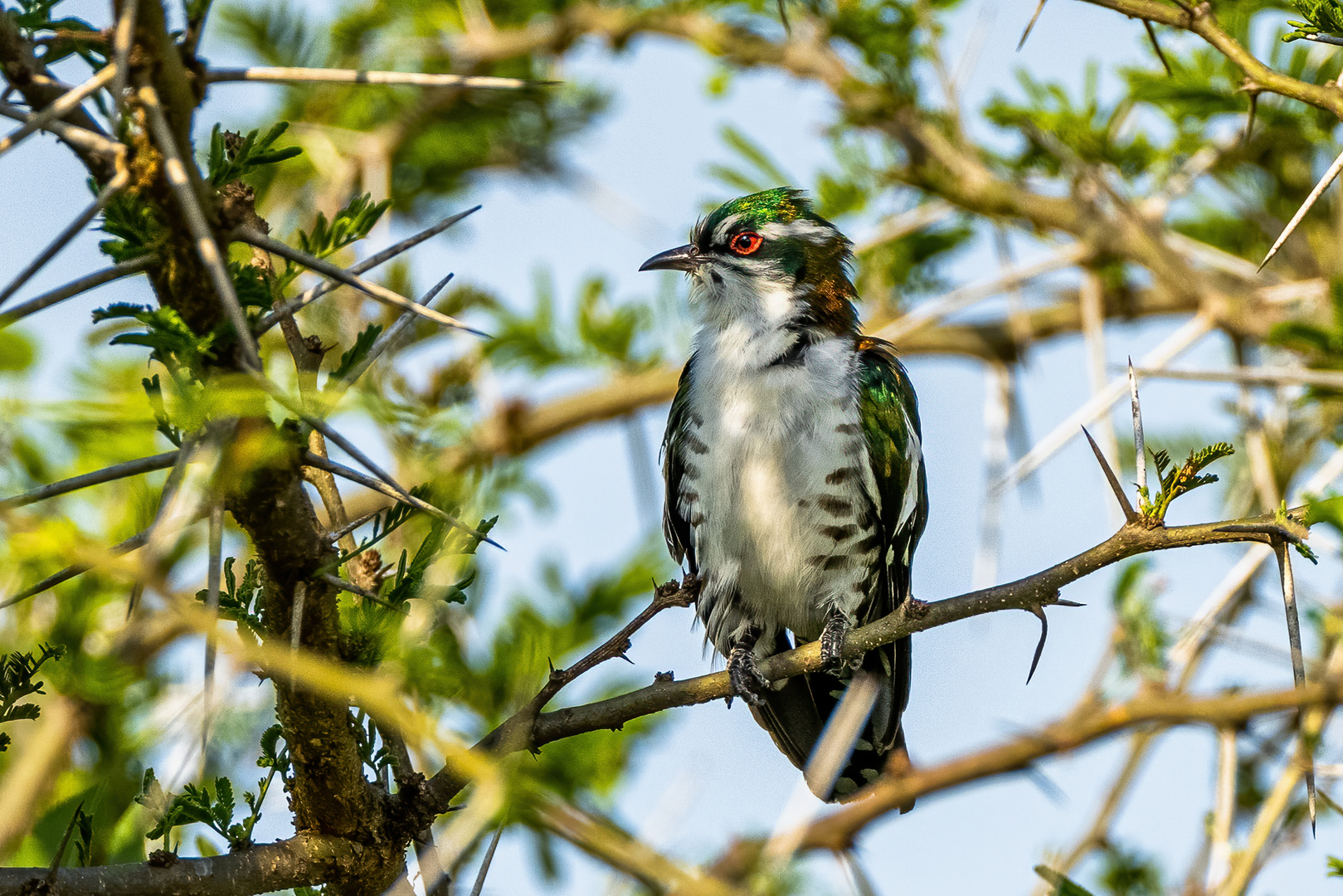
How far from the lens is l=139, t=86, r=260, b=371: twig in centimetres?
212

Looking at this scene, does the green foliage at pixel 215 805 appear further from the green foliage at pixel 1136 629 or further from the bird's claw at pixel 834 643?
the green foliage at pixel 1136 629

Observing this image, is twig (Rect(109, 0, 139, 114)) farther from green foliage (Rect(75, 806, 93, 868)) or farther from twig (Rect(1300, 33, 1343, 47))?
twig (Rect(1300, 33, 1343, 47))

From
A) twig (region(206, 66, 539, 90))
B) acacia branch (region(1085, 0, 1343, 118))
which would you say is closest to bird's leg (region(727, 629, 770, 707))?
acacia branch (region(1085, 0, 1343, 118))

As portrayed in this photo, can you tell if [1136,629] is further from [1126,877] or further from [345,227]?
[345,227]

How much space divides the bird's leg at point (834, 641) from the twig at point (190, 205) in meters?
2.21

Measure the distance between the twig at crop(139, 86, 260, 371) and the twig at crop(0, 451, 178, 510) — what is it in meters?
→ 0.26

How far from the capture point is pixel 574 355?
7281 millimetres

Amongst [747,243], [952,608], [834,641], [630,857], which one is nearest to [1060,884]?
[952,608]

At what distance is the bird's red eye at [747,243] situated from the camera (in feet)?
20.6

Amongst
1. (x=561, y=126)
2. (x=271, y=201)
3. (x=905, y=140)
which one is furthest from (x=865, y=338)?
(x=271, y=201)

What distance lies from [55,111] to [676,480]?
402cm

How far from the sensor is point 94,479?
88.3 inches

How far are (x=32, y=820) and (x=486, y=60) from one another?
489 cm

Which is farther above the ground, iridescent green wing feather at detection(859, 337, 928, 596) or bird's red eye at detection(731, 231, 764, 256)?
bird's red eye at detection(731, 231, 764, 256)
